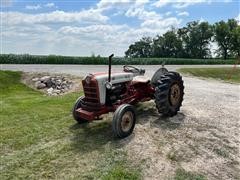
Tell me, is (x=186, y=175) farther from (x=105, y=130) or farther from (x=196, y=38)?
(x=196, y=38)

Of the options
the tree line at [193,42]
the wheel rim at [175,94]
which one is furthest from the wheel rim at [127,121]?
the tree line at [193,42]

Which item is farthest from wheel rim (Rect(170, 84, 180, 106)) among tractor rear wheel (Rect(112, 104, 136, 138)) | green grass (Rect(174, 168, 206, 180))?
green grass (Rect(174, 168, 206, 180))

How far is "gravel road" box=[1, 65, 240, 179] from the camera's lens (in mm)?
6562

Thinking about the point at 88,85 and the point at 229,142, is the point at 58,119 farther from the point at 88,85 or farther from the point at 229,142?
the point at 229,142

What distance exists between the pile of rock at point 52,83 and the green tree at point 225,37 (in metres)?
59.6

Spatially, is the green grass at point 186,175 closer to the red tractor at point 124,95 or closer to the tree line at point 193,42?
the red tractor at point 124,95

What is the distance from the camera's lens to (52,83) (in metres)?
19.0

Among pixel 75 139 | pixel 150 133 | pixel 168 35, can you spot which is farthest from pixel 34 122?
pixel 168 35

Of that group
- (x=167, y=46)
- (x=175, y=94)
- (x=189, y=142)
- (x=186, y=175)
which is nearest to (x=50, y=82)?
(x=175, y=94)

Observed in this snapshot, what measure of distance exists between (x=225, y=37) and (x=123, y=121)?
235ft

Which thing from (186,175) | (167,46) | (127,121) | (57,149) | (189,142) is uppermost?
(167,46)

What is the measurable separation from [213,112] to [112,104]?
295 centimetres

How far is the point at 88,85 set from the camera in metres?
7.95

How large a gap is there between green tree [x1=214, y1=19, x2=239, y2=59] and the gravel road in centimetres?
6724
